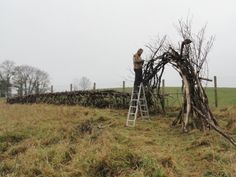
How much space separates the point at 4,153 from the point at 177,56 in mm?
5512

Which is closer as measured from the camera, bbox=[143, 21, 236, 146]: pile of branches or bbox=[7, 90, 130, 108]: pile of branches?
bbox=[143, 21, 236, 146]: pile of branches

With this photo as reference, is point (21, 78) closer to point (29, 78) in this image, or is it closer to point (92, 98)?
point (29, 78)

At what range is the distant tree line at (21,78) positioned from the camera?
154 feet

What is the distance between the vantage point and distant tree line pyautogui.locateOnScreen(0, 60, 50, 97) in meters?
47.0

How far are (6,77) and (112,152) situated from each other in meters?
48.6

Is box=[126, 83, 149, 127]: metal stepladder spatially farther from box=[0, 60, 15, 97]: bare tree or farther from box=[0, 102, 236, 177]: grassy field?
box=[0, 60, 15, 97]: bare tree

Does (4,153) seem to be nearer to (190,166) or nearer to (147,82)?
(190,166)

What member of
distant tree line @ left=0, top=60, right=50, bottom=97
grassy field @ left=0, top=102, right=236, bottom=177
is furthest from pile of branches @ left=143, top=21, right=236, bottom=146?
distant tree line @ left=0, top=60, right=50, bottom=97

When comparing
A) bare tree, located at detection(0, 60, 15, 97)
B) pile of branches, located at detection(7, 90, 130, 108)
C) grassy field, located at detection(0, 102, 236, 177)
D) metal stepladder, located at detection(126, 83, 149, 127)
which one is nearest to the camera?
grassy field, located at detection(0, 102, 236, 177)

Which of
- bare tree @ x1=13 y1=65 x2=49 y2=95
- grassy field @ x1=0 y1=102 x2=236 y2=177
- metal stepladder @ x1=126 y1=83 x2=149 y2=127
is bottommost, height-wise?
grassy field @ x1=0 y1=102 x2=236 y2=177

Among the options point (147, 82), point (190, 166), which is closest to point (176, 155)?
point (190, 166)

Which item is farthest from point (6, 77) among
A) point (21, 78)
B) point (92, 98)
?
point (92, 98)

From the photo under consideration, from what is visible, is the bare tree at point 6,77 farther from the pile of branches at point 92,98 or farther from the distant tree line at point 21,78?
the pile of branches at point 92,98

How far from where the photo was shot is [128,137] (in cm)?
708
